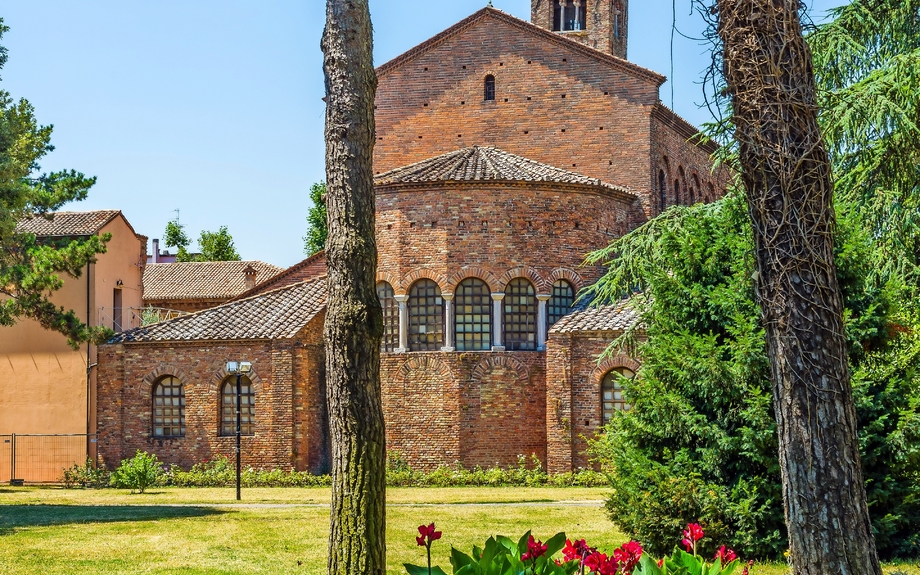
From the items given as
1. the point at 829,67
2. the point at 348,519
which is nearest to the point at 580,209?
the point at 829,67

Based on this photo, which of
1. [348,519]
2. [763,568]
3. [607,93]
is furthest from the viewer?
[607,93]

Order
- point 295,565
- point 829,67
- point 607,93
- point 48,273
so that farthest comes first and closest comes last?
point 607,93
point 48,273
point 829,67
point 295,565

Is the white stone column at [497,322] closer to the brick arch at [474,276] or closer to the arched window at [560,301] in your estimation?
the brick arch at [474,276]

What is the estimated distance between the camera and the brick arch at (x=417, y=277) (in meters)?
30.2

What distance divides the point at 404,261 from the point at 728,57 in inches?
899

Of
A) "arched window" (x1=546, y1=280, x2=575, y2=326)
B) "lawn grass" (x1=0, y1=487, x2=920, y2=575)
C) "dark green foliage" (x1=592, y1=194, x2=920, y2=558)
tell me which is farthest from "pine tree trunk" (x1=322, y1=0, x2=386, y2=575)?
"arched window" (x1=546, y1=280, x2=575, y2=326)

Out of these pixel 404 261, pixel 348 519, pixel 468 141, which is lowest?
pixel 348 519

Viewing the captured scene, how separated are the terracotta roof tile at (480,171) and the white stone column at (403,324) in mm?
3109

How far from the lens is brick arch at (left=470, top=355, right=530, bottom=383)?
29734 mm

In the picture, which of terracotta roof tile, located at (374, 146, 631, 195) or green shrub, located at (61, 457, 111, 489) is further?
green shrub, located at (61, 457, 111, 489)

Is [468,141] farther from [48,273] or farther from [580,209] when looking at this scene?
[48,273]

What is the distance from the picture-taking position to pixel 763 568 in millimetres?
13547

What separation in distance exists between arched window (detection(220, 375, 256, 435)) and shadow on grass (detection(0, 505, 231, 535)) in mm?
7581

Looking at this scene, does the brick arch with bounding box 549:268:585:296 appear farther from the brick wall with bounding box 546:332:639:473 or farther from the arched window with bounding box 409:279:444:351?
the arched window with bounding box 409:279:444:351
